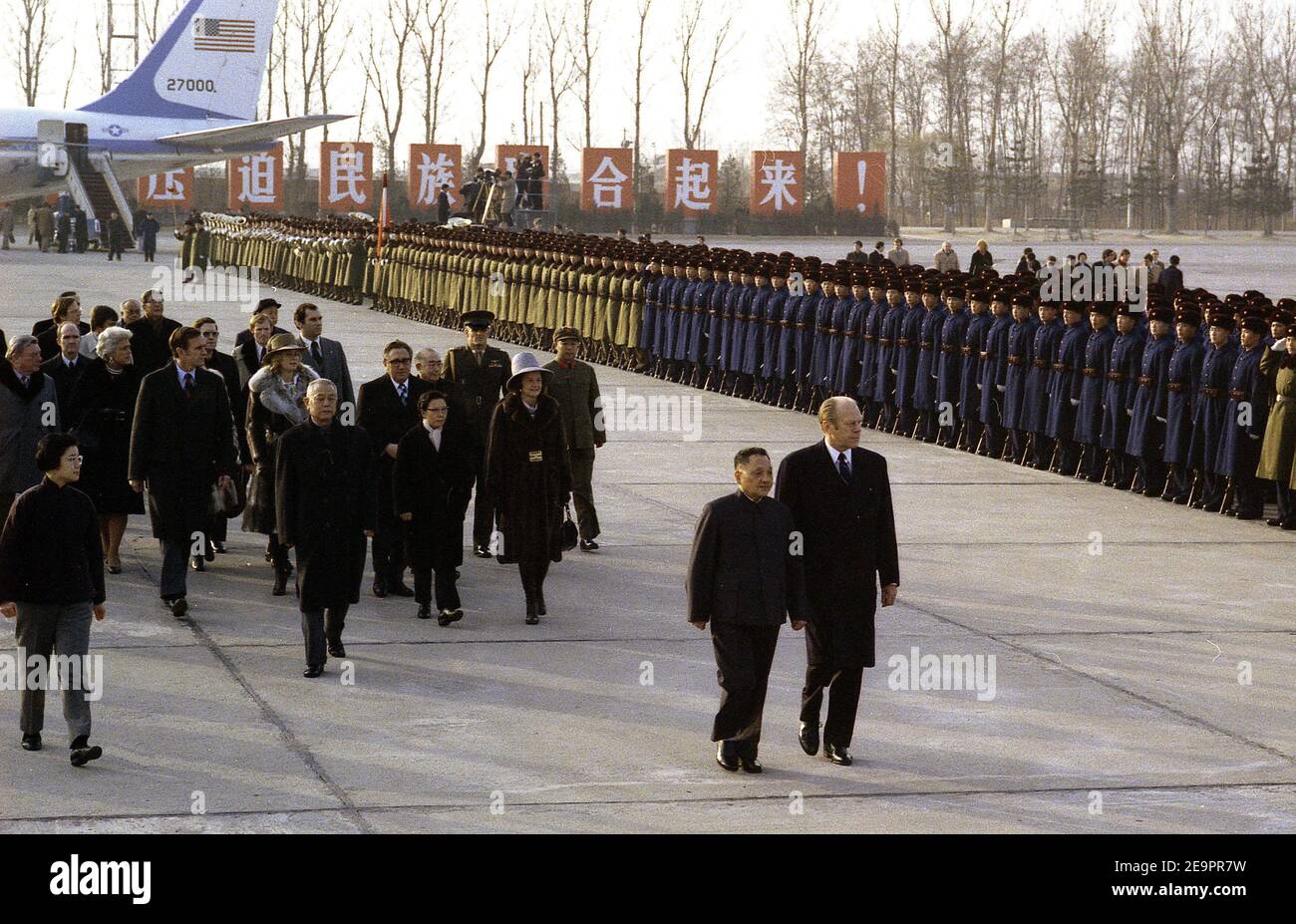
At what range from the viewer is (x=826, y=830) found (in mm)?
6969

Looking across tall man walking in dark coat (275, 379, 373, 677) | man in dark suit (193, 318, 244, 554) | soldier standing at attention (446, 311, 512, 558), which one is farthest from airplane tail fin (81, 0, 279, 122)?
tall man walking in dark coat (275, 379, 373, 677)

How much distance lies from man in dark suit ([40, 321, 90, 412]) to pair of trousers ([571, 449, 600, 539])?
330cm

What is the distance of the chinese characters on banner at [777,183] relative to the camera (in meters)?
69.6

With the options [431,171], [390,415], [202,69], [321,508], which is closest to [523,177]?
[202,69]

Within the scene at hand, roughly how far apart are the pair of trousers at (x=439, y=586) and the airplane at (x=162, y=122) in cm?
3947

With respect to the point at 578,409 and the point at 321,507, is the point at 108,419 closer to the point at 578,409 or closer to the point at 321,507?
the point at 321,507

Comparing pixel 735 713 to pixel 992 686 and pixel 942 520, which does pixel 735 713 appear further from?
pixel 942 520

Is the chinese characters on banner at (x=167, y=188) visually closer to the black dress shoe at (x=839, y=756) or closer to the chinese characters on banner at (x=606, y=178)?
the chinese characters on banner at (x=606, y=178)

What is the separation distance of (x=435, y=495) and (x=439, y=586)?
1.72 feet

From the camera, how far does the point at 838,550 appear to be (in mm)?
7918

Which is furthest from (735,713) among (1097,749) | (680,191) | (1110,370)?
(680,191)

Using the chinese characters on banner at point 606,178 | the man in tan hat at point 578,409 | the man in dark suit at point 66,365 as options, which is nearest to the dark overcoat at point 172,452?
the man in dark suit at point 66,365

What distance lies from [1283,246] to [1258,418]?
65.9 m

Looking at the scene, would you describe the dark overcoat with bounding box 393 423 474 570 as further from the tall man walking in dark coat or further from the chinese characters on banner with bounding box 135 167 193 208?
the chinese characters on banner with bounding box 135 167 193 208
